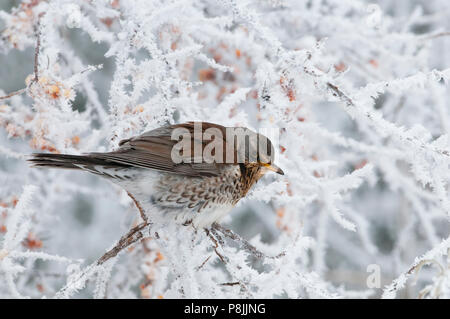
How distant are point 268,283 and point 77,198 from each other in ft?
13.5

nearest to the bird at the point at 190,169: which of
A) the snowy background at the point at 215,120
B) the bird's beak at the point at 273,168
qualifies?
the bird's beak at the point at 273,168

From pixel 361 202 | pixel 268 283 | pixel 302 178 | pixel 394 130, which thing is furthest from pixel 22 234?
pixel 361 202

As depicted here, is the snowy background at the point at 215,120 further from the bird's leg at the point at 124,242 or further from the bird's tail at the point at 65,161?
the bird's tail at the point at 65,161

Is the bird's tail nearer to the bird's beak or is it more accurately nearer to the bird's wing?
the bird's wing

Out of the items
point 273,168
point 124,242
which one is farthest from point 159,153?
point 273,168

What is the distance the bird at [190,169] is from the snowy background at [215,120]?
0.33ft

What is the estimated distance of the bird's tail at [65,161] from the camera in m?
2.92

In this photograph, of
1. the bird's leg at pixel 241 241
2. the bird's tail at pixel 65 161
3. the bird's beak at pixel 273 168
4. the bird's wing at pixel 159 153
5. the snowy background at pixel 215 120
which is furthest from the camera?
the bird's beak at pixel 273 168

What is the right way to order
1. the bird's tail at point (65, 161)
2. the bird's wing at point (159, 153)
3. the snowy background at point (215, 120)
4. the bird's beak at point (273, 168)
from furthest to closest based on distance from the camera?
the bird's beak at point (273, 168) → the bird's wing at point (159, 153) → the bird's tail at point (65, 161) → the snowy background at point (215, 120)

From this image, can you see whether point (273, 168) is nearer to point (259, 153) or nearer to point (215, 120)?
point (259, 153)

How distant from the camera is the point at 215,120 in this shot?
3629 mm

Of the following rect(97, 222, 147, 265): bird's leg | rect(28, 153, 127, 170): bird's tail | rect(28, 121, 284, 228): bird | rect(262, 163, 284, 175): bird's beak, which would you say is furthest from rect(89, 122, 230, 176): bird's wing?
rect(97, 222, 147, 265): bird's leg

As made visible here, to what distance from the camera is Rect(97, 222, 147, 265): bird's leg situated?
2918mm

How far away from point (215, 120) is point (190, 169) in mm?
397
